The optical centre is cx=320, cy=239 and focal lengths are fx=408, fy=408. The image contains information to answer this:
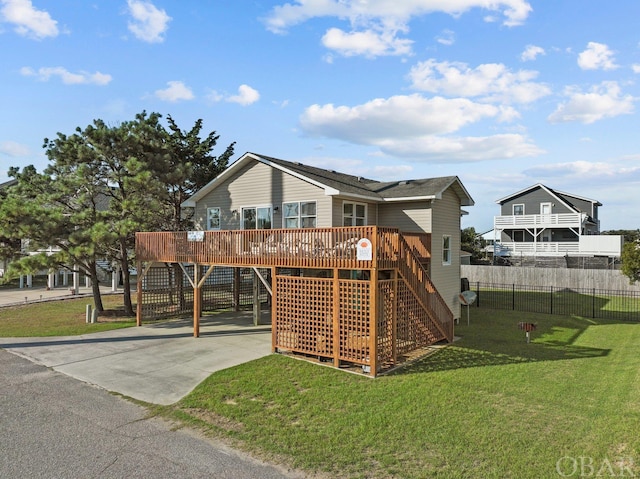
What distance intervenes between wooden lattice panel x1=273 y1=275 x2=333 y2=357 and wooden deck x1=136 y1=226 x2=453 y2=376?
3 centimetres

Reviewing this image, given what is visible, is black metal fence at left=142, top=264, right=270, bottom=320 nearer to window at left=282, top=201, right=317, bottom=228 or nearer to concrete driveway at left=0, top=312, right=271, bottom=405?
concrete driveway at left=0, top=312, right=271, bottom=405

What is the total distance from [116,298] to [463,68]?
Answer: 21839 mm

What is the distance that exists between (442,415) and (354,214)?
9.34 m

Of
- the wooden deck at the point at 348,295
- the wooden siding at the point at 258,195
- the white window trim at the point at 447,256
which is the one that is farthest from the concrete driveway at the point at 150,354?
the white window trim at the point at 447,256

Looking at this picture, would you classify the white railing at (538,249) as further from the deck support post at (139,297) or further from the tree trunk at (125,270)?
the deck support post at (139,297)

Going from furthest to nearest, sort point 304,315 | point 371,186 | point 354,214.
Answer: point 371,186, point 354,214, point 304,315

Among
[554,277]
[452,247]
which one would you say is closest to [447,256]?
[452,247]

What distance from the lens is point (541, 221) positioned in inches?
1407

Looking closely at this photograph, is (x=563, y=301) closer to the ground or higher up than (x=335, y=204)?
closer to the ground

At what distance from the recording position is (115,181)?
688 inches

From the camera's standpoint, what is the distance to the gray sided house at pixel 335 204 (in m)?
15.1

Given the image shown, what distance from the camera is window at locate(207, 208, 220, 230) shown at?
717 inches

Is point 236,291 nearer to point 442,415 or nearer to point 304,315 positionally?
point 304,315

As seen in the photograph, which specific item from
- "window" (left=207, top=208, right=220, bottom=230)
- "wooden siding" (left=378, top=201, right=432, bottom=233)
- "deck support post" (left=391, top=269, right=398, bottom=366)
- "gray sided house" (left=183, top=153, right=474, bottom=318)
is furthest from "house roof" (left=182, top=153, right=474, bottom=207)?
"deck support post" (left=391, top=269, right=398, bottom=366)
